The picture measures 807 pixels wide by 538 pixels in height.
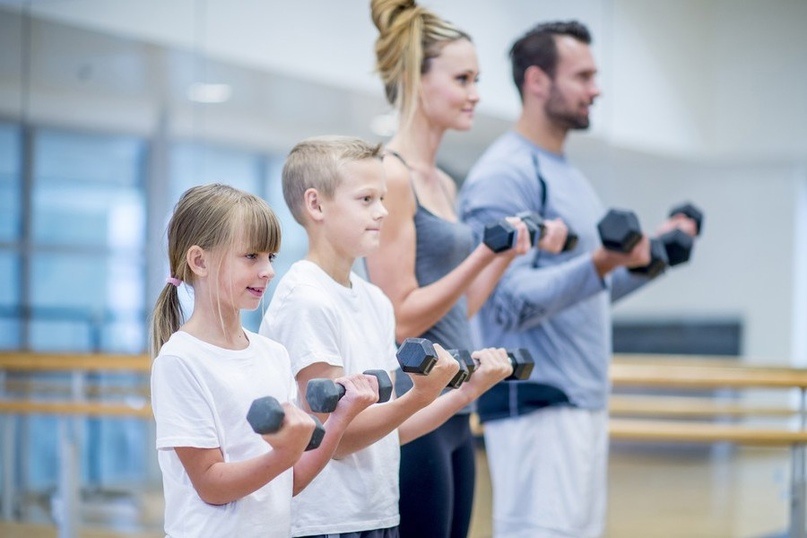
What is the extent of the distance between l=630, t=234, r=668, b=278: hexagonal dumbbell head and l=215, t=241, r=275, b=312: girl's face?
106cm

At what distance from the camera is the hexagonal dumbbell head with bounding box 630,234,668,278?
2.24 meters

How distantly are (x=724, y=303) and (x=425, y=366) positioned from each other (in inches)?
224

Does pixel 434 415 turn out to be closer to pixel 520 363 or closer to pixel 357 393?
pixel 520 363

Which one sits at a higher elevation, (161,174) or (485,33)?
(485,33)

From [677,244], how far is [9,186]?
309 centimetres

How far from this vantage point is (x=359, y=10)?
156 inches

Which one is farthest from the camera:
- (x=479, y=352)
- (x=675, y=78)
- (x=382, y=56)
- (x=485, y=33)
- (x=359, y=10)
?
(x=675, y=78)

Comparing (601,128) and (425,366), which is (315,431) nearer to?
(425,366)

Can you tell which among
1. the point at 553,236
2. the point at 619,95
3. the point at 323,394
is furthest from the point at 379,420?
the point at 619,95

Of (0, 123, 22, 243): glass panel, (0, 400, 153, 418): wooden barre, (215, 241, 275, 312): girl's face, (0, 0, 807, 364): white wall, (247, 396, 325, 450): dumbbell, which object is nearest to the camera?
(247, 396, 325, 450): dumbbell

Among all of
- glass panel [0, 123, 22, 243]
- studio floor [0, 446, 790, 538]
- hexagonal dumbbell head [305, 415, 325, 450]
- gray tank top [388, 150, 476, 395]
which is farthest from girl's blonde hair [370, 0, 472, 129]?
glass panel [0, 123, 22, 243]

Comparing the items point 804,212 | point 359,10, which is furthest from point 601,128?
point 804,212

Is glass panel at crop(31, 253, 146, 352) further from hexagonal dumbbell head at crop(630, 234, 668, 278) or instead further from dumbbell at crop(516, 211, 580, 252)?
dumbbell at crop(516, 211, 580, 252)

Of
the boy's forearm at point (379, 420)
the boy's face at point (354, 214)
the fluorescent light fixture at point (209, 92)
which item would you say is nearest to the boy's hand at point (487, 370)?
the boy's forearm at point (379, 420)
